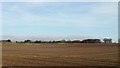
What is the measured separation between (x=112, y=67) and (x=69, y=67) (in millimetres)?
3137

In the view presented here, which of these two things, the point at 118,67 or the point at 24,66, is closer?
the point at 118,67

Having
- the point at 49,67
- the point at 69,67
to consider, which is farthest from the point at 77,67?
the point at 49,67

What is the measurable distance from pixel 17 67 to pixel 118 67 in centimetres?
756

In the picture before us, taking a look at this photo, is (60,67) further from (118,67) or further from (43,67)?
(118,67)

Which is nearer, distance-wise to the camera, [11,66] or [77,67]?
[77,67]

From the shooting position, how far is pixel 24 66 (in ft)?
82.2

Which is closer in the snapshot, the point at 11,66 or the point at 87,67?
the point at 87,67

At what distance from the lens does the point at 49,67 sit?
23.9m

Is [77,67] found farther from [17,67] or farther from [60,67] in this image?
[17,67]

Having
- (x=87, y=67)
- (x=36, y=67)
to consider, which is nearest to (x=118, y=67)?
(x=87, y=67)

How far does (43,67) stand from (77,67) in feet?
8.30

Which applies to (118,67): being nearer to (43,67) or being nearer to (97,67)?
(97,67)

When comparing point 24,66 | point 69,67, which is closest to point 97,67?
point 69,67

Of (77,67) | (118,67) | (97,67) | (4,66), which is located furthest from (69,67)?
(4,66)
